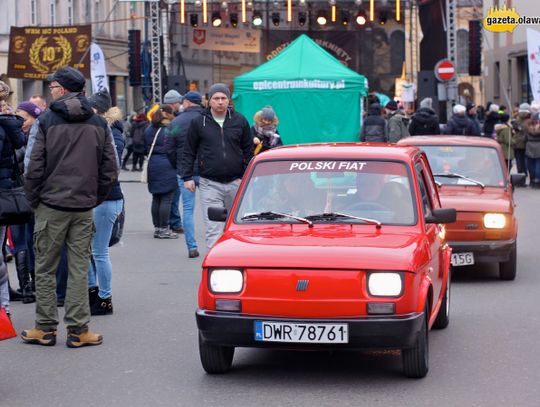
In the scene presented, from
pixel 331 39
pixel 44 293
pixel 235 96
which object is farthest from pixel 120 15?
A: pixel 44 293

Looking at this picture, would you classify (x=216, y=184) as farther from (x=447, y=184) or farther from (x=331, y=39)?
(x=331, y=39)

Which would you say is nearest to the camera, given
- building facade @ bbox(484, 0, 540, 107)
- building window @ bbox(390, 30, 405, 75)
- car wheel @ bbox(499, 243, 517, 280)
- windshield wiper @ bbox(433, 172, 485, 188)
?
car wheel @ bbox(499, 243, 517, 280)

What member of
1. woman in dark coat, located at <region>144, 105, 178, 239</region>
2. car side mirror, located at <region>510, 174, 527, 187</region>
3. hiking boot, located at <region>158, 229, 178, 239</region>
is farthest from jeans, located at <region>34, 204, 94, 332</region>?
hiking boot, located at <region>158, 229, 178, 239</region>

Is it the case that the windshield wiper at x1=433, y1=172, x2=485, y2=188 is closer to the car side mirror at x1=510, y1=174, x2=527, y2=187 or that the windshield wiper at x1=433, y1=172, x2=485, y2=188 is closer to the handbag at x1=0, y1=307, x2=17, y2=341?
the car side mirror at x1=510, y1=174, x2=527, y2=187

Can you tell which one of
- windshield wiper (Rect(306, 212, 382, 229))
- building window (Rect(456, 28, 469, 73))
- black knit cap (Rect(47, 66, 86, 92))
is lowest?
windshield wiper (Rect(306, 212, 382, 229))

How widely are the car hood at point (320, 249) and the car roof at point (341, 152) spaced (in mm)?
704

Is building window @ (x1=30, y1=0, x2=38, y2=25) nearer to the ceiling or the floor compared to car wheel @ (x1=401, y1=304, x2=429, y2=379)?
nearer to the ceiling

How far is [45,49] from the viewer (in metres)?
31.1

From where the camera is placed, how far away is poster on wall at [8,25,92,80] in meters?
31.0

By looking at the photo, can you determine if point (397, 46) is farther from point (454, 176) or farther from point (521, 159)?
point (454, 176)

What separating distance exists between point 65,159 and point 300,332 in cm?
246

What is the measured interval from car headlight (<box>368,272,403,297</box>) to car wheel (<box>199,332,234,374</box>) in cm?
105

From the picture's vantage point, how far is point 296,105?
29.4m

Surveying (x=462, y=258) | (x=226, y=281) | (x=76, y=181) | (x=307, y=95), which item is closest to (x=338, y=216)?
(x=226, y=281)
